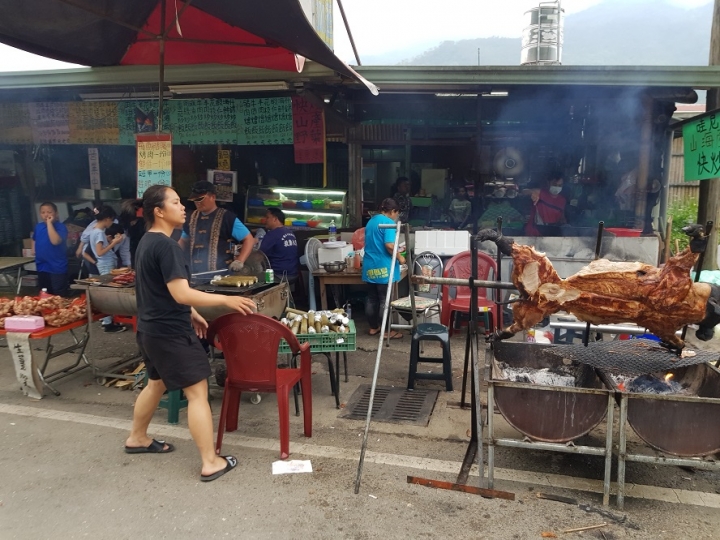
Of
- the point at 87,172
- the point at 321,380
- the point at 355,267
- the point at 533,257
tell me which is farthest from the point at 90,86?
the point at 533,257

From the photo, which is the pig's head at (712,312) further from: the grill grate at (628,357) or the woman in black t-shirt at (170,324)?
the woman in black t-shirt at (170,324)

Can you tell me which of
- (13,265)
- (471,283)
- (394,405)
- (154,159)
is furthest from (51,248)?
(471,283)

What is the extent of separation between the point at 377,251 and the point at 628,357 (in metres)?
3.63

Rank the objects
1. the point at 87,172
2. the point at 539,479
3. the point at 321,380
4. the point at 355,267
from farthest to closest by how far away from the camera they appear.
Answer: the point at 87,172 → the point at 355,267 → the point at 321,380 → the point at 539,479

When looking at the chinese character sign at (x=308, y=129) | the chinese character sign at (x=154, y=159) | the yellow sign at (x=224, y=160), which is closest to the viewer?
the chinese character sign at (x=154, y=159)

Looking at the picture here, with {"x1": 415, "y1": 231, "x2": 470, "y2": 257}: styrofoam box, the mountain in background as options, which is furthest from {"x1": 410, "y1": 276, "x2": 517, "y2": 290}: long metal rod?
the mountain in background

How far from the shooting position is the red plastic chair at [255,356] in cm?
395

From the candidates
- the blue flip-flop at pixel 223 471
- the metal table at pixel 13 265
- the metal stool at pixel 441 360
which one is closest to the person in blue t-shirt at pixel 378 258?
the metal stool at pixel 441 360

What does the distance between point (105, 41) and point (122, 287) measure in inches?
118

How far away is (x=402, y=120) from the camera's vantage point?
29.9 feet

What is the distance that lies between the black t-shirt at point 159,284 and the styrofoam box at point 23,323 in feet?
6.84

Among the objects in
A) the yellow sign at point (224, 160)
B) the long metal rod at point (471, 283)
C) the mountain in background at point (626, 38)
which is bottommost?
the long metal rod at point (471, 283)

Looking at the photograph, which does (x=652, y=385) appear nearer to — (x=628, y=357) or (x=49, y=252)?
(x=628, y=357)

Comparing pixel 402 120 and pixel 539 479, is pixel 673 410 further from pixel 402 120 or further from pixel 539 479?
pixel 402 120
